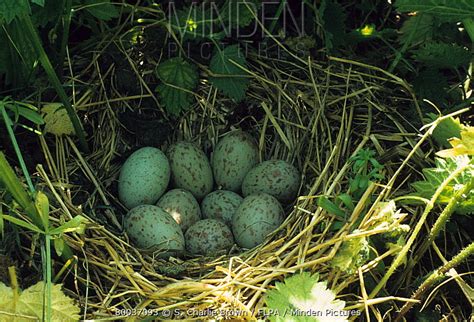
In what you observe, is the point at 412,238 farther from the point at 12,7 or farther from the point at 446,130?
the point at 12,7

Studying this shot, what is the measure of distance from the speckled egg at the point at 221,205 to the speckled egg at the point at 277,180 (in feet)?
0.22

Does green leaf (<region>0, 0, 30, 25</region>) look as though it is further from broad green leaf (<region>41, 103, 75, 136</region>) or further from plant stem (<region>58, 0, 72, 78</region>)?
broad green leaf (<region>41, 103, 75, 136</region>)

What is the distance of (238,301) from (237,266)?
23 cm

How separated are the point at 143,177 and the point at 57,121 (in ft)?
1.02

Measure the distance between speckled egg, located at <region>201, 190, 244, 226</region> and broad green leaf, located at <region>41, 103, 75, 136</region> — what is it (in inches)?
18.7

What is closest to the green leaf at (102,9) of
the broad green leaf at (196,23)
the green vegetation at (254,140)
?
the green vegetation at (254,140)

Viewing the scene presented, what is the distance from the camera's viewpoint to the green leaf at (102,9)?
2.57 m

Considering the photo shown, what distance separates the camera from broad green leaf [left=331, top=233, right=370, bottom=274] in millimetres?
1958

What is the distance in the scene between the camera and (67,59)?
2693 millimetres

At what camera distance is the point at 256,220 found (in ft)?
7.77

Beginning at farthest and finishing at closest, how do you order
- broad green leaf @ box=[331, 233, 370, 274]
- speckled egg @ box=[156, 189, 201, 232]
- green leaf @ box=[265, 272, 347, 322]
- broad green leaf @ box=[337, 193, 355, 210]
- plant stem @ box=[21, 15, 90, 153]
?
speckled egg @ box=[156, 189, 201, 232] < plant stem @ box=[21, 15, 90, 153] < broad green leaf @ box=[337, 193, 355, 210] < broad green leaf @ box=[331, 233, 370, 274] < green leaf @ box=[265, 272, 347, 322]

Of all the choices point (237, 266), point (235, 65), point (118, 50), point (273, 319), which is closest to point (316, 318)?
point (273, 319)

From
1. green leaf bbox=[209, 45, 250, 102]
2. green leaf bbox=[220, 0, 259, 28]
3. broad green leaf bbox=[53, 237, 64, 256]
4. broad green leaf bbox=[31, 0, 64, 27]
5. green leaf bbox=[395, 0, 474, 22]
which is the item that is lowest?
broad green leaf bbox=[53, 237, 64, 256]

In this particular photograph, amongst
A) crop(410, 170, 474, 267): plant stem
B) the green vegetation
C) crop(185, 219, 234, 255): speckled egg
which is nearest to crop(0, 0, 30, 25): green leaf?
the green vegetation
